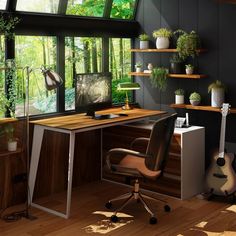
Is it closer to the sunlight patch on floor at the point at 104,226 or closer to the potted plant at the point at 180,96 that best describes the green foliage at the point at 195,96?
the potted plant at the point at 180,96

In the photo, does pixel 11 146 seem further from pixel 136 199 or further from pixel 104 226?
pixel 136 199

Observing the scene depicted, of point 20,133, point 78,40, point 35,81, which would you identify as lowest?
point 20,133

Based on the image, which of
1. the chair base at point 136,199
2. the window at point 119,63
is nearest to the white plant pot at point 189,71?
the window at point 119,63

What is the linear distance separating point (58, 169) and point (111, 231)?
1.31 meters

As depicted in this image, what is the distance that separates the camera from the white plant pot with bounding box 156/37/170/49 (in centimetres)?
586

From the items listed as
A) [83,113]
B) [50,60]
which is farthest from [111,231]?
[50,60]

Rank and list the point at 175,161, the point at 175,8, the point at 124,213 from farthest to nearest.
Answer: the point at 175,8, the point at 175,161, the point at 124,213

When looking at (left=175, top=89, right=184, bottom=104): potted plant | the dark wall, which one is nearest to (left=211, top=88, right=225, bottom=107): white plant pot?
the dark wall

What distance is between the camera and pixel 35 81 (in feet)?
17.0

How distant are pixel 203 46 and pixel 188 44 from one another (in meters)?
0.24

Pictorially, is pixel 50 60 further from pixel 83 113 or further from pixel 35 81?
pixel 83 113

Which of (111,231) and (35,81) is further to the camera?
(35,81)

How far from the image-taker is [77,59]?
→ 5.64 m

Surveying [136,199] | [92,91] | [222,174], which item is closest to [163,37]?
[92,91]
